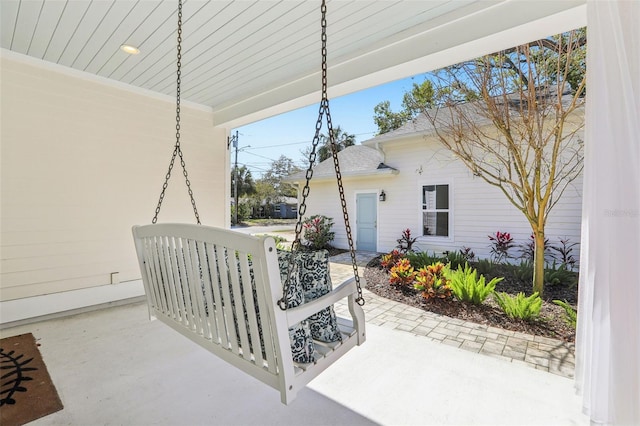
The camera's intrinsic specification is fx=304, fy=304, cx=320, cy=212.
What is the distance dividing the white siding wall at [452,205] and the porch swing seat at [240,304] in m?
5.48

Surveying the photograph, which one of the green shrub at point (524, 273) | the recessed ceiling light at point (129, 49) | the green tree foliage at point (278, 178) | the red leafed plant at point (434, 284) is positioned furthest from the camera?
the green tree foliage at point (278, 178)

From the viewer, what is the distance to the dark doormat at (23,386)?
73.7 inches

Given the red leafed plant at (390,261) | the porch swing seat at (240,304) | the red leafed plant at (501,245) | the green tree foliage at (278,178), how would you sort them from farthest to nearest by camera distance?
the green tree foliage at (278,178), the red leafed plant at (501,245), the red leafed plant at (390,261), the porch swing seat at (240,304)

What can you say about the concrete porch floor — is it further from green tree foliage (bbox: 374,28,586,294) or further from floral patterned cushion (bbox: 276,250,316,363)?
green tree foliage (bbox: 374,28,586,294)

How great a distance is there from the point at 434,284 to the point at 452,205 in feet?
10.6

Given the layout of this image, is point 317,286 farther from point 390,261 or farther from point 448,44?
point 390,261

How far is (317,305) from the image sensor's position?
1.46 m

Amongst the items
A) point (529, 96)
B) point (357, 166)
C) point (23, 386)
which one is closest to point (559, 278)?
point (529, 96)

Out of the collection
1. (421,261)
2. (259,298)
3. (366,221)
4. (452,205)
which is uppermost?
(452,205)

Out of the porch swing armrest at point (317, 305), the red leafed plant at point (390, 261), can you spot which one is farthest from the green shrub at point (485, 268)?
the porch swing armrest at point (317, 305)

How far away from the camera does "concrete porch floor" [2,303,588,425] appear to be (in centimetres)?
185

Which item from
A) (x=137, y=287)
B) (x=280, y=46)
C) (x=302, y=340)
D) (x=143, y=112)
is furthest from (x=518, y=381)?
(x=143, y=112)

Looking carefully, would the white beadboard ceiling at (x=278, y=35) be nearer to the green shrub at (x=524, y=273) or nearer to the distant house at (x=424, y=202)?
the green shrub at (x=524, y=273)

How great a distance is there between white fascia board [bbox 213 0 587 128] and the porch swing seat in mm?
2139
